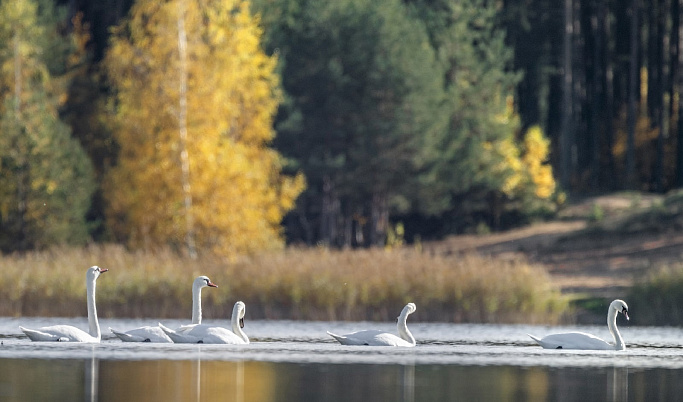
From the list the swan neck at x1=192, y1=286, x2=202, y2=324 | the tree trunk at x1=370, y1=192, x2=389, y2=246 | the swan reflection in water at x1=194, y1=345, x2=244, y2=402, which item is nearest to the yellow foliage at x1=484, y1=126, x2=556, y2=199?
the tree trunk at x1=370, y1=192, x2=389, y2=246

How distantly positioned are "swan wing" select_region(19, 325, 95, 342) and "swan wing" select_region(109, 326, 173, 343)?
0.52 metres

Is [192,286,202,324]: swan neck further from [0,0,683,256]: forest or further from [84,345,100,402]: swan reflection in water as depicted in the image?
[0,0,683,256]: forest

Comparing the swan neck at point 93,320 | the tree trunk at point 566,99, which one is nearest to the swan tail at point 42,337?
the swan neck at point 93,320

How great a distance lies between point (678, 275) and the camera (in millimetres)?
33938

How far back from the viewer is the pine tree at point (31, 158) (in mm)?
44438

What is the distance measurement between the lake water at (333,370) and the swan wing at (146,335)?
0.44 feet

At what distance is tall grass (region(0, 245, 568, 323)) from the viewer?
107 ft

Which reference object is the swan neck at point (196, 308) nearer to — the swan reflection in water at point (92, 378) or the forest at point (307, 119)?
the swan reflection in water at point (92, 378)

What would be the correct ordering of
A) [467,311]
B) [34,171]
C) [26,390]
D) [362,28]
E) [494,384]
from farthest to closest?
[362,28] < [34,171] < [467,311] < [494,384] < [26,390]

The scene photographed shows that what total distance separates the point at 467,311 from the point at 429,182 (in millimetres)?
24794

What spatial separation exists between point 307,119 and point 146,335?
31.5 m

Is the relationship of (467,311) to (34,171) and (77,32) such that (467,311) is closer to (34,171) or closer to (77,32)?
(34,171)

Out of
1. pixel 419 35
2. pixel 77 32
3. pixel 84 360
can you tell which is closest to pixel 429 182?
pixel 419 35

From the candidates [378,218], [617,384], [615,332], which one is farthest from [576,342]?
[378,218]
